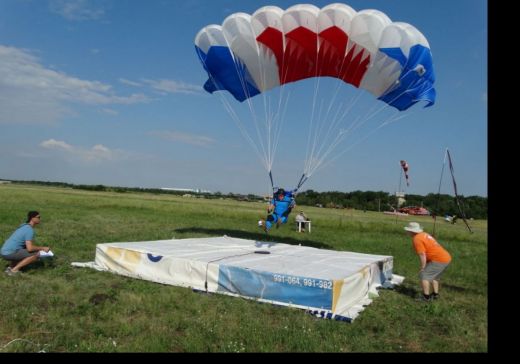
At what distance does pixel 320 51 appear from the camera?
9938 millimetres

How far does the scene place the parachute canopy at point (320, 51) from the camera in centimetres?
886

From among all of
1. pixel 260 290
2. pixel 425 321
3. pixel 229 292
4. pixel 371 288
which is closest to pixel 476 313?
pixel 425 321

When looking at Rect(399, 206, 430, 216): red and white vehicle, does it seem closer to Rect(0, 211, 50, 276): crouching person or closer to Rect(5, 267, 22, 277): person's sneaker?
Rect(0, 211, 50, 276): crouching person

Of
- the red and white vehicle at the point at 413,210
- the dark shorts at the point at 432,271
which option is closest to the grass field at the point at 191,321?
the dark shorts at the point at 432,271

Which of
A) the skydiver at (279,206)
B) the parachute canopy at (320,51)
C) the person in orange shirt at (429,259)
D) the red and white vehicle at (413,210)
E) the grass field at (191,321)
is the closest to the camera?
the grass field at (191,321)

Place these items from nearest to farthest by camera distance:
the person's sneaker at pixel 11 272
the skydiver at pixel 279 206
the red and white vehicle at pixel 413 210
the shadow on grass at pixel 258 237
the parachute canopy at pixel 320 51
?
the person's sneaker at pixel 11 272 → the parachute canopy at pixel 320 51 → the skydiver at pixel 279 206 → the shadow on grass at pixel 258 237 → the red and white vehicle at pixel 413 210

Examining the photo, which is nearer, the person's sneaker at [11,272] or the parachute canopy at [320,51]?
the person's sneaker at [11,272]

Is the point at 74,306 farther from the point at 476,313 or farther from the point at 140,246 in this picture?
the point at 476,313

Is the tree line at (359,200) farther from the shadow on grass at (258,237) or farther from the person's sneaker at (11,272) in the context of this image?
the person's sneaker at (11,272)

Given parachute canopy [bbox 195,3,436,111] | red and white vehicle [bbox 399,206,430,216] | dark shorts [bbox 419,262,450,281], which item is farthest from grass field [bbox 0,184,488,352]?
red and white vehicle [bbox 399,206,430,216]

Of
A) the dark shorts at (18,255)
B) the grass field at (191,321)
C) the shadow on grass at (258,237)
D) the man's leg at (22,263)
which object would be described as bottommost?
the grass field at (191,321)
